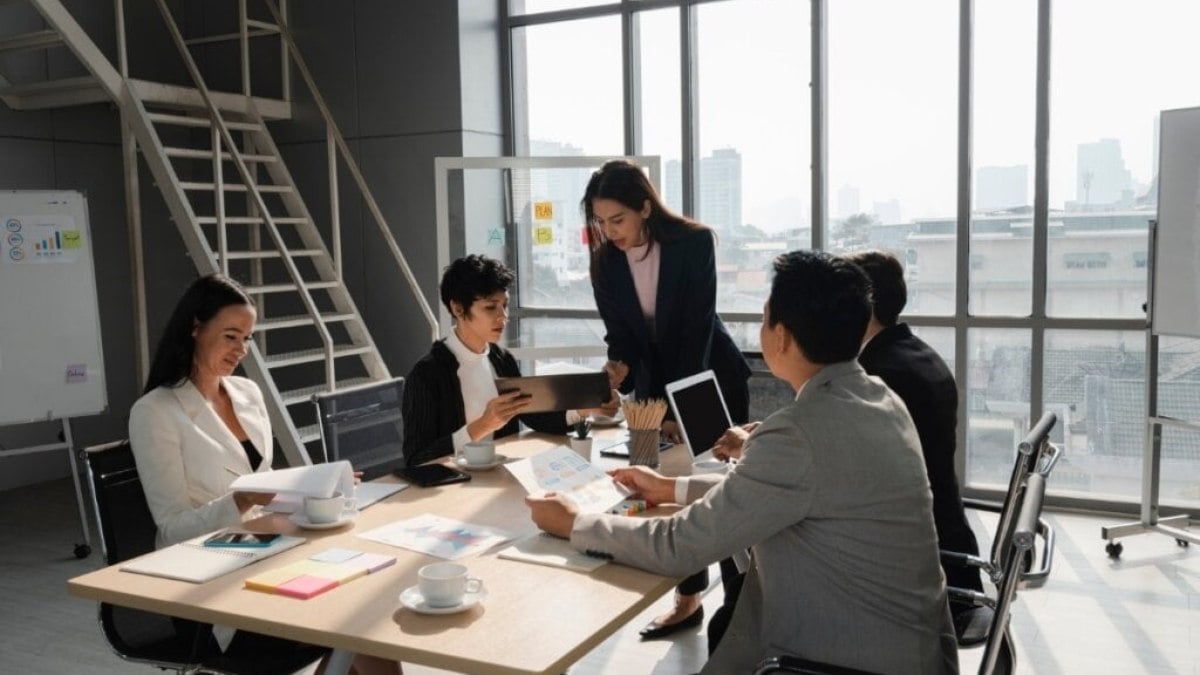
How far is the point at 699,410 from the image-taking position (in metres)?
2.85

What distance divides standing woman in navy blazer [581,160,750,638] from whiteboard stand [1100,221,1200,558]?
6.87 feet

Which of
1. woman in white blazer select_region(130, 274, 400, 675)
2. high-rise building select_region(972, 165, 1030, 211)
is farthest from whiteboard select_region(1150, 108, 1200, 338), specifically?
woman in white blazer select_region(130, 274, 400, 675)

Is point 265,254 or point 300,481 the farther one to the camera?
point 265,254

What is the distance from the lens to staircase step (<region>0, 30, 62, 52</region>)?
5.39 metres

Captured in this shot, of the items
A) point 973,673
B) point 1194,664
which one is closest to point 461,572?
point 973,673

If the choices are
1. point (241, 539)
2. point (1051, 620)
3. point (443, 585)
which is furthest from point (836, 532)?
point (1051, 620)

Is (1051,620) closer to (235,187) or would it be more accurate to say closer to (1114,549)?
(1114,549)

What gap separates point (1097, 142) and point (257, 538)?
4.48 meters

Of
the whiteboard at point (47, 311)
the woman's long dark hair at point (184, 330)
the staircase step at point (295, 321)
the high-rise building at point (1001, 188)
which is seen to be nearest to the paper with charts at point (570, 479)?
the woman's long dark hair at point (184, 330)

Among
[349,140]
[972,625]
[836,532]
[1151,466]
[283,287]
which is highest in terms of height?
[349,140]

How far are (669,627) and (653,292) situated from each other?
1208mm

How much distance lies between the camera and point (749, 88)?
19.1 ft

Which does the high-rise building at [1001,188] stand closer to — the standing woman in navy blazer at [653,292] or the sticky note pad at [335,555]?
the standing woman in navy blazer at [653,292]

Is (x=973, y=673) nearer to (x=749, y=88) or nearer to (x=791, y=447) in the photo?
(x=791, y=447)
